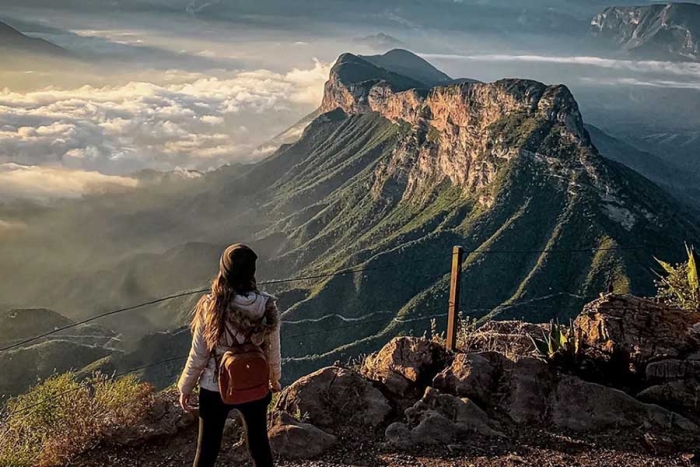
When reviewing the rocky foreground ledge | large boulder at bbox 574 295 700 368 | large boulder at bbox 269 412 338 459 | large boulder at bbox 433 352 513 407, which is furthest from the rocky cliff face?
large boulder at bbox 269 412 338 459

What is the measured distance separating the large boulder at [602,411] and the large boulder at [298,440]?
2.93 metres

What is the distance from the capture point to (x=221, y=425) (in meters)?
5.48

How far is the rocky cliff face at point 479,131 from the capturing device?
100812mm

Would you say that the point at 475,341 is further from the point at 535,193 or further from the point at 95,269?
the point at 95,269

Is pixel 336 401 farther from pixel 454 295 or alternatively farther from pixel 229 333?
pixel 229 333

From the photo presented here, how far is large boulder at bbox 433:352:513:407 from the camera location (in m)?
8.27

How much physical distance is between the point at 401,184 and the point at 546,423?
122 meters

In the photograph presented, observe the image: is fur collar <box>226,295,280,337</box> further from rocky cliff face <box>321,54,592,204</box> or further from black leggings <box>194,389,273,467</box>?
rocky cliff face <box>321,54,592,204</box>

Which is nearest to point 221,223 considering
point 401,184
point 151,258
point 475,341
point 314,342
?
point 151,258

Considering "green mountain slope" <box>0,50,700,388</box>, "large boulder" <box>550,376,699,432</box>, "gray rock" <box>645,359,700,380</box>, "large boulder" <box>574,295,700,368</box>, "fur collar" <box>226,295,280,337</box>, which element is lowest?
"green mountain slope" <box>0,50,700,388</box>

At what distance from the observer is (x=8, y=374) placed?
66.0 m

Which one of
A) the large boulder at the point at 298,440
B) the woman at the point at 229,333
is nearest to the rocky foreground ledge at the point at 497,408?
the large boulder at the point at 298,440

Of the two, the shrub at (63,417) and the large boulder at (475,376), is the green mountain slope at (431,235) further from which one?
the shrub at (63,417)

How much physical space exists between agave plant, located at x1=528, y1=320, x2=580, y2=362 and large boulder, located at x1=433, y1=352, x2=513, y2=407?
0.80 meters
